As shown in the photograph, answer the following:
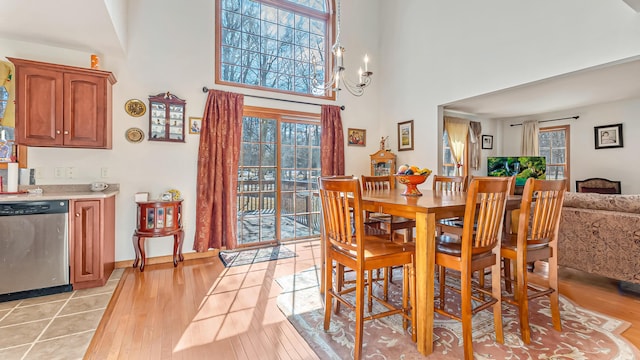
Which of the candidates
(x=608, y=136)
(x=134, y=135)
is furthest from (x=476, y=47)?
(x=134, y=135)

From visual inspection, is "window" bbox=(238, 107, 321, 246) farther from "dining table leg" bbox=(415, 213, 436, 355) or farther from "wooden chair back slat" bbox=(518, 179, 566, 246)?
"wooden chair back slat" bbox=(518, 179, 566, 246)

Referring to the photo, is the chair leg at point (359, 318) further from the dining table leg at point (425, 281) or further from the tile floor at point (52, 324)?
the tile floor at point (52, 324)

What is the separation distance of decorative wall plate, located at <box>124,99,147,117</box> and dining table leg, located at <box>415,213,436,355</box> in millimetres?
3440

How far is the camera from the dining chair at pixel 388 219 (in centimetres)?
282

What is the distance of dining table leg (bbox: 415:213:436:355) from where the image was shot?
177 centimetres

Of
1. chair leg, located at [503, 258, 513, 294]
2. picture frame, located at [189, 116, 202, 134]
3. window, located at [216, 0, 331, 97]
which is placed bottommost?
chair leg, located at [503, 258, 513, 294]

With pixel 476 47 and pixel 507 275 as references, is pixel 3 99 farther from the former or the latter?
pixel 476 47

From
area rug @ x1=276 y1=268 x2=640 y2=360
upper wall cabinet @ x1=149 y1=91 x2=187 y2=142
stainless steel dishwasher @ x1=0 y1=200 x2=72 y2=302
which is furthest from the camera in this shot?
upper wall cabinet @ x1=149 y1=91 x2=187 y2=142

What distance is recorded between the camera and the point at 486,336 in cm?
199

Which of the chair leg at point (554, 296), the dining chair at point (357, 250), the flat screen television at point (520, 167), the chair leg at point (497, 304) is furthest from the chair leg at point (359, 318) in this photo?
the flat screen television at point (520, 167)

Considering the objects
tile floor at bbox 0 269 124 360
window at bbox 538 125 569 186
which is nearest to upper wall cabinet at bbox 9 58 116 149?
tile floor at bbox 0 269 124 360

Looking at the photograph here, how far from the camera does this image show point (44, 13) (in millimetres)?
2529

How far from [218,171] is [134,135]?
3.44 feet

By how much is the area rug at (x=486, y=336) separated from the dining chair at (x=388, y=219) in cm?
84
